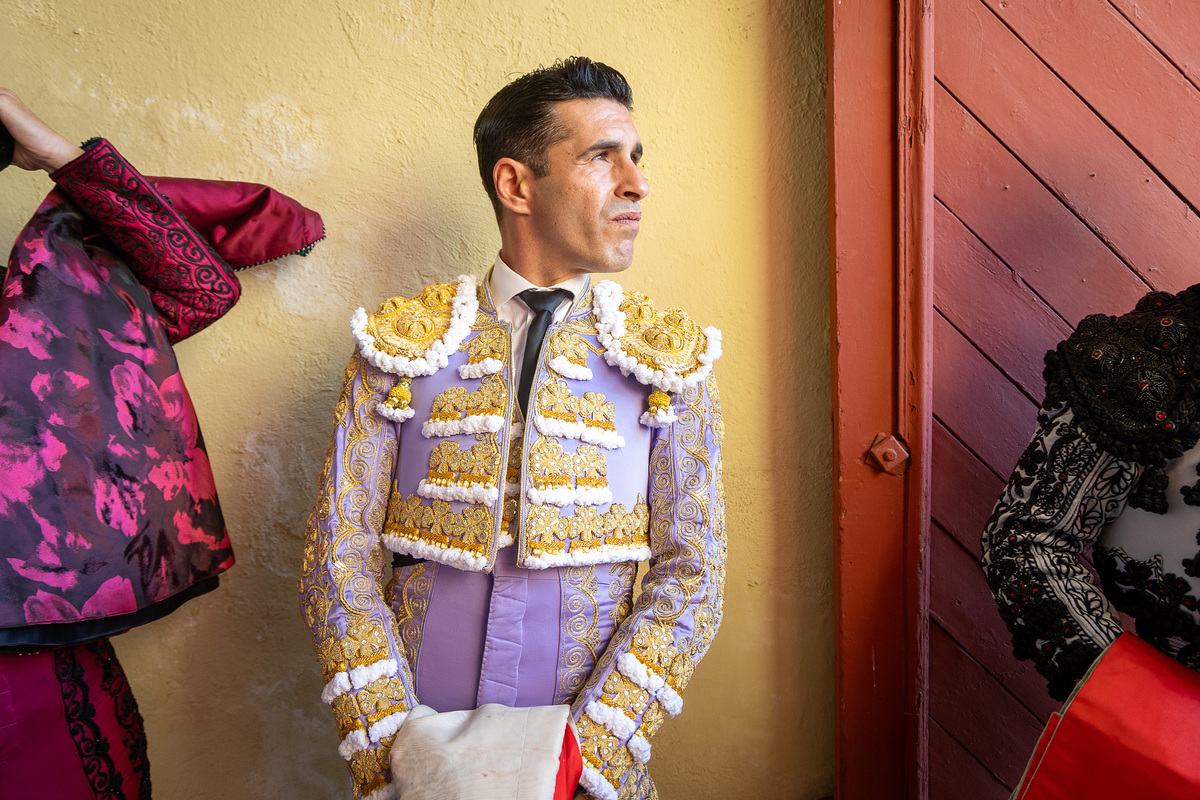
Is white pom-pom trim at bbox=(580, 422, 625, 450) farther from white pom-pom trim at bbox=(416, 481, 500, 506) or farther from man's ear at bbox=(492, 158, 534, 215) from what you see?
man's ear at bbox=(492, 158, 534, 215)

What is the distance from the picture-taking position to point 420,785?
38.0 inches

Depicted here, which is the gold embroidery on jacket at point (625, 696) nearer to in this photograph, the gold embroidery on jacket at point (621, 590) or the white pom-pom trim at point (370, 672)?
the gold embroidery on jacket at point (621, 590)

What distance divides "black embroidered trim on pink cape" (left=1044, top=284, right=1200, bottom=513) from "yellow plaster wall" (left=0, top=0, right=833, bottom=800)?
60 cm

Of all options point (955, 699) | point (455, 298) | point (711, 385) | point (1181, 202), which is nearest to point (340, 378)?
point (455, 298)

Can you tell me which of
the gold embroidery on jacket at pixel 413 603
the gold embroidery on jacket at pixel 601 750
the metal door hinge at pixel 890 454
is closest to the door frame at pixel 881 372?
the metal door hinge at pixel 890 454

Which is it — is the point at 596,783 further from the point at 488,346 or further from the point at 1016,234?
the point at 1016,234

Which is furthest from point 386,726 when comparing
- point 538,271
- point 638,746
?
point 538,271

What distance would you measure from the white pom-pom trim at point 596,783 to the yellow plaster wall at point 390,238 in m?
0.65

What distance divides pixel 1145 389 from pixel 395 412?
1188 mm

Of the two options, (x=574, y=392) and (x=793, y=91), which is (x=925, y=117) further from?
(x=574, y=392)

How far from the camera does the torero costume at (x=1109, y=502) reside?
1.01 m

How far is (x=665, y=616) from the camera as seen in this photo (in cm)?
115

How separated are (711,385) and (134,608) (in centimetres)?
111

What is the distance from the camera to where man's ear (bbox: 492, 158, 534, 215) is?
1270 millimetres
